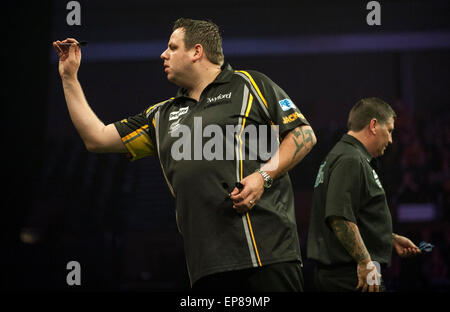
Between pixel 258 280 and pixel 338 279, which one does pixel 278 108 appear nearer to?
pixel 258 280

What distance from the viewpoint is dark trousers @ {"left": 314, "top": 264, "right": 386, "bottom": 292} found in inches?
85.5

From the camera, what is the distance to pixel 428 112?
575 centimetres

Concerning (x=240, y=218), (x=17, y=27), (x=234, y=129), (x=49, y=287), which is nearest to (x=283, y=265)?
(x=240, y=218)

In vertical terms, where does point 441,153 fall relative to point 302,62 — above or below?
below

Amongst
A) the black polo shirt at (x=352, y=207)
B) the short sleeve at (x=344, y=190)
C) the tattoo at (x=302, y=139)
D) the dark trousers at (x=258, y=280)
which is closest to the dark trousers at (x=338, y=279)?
the black polo shirt at (x=352, y=207)

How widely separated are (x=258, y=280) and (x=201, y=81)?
793mm

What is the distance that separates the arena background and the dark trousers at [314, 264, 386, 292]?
86.1 inches

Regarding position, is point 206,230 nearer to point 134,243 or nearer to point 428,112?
point 134,243

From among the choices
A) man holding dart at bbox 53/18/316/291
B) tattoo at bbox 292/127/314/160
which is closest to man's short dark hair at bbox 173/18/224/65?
man holding dart at bbox 53/18/316/291

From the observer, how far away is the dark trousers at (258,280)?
62.8 inches

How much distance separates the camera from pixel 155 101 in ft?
17.4

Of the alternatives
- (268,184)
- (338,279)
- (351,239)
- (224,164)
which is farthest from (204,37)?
(338,279)

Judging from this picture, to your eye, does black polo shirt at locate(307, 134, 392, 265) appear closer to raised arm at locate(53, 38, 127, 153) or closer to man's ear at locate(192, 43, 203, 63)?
man's ear at locate(192, 43, 203, 63)

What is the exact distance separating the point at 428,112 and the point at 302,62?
1.56 m
